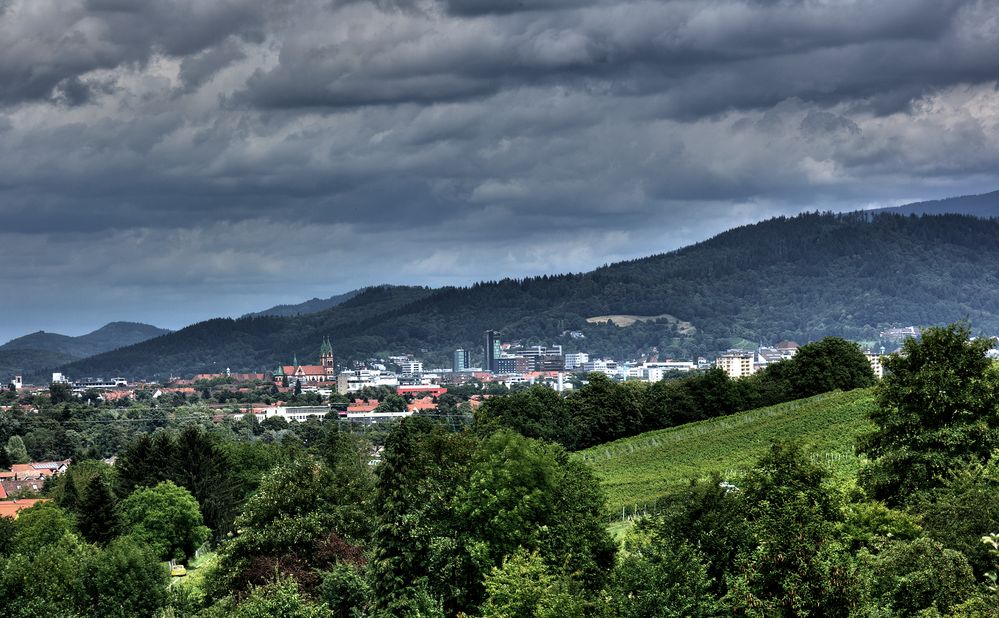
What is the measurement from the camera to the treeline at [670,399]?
115125 millimetres

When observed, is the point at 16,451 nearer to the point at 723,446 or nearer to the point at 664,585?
the point at 723,446

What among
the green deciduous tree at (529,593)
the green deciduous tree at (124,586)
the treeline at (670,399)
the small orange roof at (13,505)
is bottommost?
the small orange roof at (13,505)

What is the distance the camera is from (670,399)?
121 metres

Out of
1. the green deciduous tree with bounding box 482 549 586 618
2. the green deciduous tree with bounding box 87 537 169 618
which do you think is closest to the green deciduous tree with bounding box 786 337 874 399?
the green deciduous tree with bounding box 87 537 169 618

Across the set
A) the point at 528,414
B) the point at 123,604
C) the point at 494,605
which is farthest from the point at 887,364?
the point at 528,414

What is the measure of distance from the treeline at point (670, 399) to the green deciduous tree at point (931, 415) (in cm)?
6341

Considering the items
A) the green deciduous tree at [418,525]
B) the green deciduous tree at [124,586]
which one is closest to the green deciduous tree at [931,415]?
the green deciduous tree at [418,525]

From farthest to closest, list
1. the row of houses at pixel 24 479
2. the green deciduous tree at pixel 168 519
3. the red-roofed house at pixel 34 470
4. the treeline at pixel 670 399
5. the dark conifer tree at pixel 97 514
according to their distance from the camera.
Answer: the red-roofed house at pixel 34 470 → the row of houses at pixel 24 479 → the treeline at pixel 670 399 → the green deciduous tree at pixel 168 519 → the dark conifer tree at pixel 97 514

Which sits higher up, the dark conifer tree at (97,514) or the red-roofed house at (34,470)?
the dark conifer tree at (97,514)

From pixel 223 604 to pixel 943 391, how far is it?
2756 centimetres

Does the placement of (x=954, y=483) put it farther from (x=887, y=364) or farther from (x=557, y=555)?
(x=557, y=555)

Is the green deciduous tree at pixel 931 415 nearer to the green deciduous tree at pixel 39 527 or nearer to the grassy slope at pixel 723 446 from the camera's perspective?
the grassy slope at pixel 723 446

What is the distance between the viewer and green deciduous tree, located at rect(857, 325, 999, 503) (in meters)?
46.9

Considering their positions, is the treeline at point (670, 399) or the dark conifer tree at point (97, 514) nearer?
the dark conifer tree at point (97, 514)
